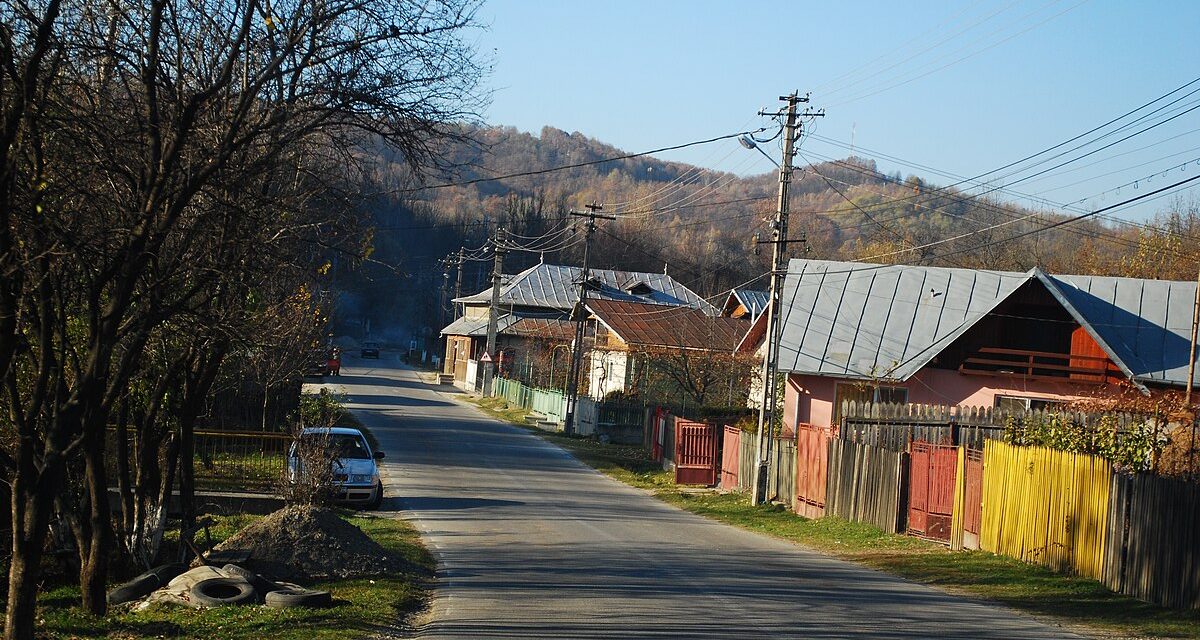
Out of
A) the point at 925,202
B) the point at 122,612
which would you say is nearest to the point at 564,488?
the point at 122,612

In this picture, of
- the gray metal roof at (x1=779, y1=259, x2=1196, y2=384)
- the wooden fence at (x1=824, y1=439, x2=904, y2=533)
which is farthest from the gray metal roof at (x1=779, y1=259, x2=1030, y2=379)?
the wooden fence at (x1=824, y1=439, x2=904, y2=533)

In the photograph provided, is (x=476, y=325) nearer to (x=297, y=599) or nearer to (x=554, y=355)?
(x=554, y=355)

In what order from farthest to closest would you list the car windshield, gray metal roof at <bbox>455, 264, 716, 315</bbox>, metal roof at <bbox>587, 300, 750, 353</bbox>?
1. gray metal roof at <bbox>455, 264, 716, 315</bbox>
2. metal roof at <bbox>587, 300, 750, 353</bbox>
3. the car windshield

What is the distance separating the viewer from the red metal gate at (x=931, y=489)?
19.0 m

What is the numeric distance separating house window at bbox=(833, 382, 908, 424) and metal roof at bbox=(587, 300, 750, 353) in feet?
44.8

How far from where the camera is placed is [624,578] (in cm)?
1412

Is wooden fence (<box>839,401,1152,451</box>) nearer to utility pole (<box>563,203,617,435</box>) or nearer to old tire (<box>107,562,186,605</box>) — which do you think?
old tire (<box>107,562,186,605</box>)

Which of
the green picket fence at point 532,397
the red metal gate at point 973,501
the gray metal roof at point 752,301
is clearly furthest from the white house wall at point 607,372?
the red metal gate at point 973,501

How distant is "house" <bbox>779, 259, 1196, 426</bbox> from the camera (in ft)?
108

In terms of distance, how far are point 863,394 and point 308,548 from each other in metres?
23.6

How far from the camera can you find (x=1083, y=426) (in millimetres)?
17359

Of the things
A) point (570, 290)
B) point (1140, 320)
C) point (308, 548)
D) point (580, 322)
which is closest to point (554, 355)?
point (580, 322)

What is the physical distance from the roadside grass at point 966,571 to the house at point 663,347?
46.0ft

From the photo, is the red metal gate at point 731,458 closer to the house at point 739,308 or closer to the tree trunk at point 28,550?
the tree trunk at point 28,550
